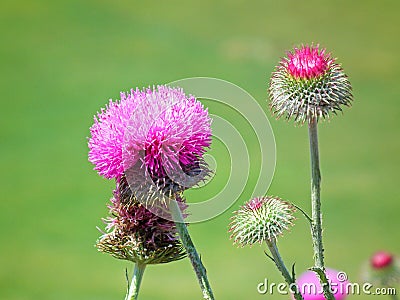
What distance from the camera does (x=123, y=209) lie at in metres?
1.21

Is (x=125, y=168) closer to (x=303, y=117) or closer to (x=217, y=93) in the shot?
(x=217, y=93)

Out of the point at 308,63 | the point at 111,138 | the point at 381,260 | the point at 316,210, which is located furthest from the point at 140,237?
the point at 381,260

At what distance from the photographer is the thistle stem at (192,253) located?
1.02 m

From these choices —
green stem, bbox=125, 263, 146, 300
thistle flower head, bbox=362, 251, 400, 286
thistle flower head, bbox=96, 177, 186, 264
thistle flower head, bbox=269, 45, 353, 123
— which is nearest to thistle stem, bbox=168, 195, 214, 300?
thistle flower head, bbox=96, 177, 186, 264

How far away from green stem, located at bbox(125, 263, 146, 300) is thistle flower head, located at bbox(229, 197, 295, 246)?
0.19 m

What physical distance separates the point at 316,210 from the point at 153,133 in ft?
1.05

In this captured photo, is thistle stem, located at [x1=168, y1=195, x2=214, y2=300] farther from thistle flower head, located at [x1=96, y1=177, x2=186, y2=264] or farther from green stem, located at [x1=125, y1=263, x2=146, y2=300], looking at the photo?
green stem, located at [x1=125, y1=263, x2=146, y2=300]

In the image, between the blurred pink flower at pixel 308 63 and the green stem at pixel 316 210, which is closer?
the green stem at pixel 316 210

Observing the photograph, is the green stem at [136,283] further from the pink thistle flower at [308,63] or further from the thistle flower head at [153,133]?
the pink thistle flower at [308,63]

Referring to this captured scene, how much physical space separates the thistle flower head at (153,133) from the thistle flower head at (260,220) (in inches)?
6.1

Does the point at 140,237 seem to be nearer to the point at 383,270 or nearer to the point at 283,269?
the point at 283,269

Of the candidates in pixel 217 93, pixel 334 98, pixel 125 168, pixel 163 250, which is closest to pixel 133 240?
pixel 163 250

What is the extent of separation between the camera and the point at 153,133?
3.62 ft

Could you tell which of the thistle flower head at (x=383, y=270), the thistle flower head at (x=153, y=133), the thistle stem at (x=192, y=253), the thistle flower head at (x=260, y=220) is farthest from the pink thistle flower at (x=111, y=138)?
the thistle flower head at (x=383, y=270)
